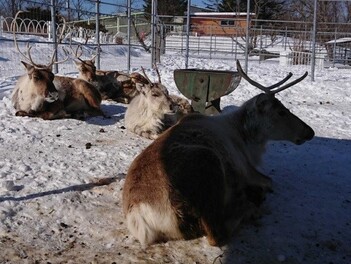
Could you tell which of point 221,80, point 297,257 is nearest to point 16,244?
point 297,257

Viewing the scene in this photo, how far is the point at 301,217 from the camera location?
4.07 m

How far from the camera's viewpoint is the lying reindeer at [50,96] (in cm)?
762

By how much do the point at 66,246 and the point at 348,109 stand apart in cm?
744

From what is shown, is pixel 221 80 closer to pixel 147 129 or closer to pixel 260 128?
pixel 147 129

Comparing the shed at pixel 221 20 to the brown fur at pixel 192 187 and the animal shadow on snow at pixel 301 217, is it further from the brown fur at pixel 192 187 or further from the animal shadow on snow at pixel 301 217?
the brown fur at pixel 192 187

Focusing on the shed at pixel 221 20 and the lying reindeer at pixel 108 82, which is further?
the shed at pixel 221 20

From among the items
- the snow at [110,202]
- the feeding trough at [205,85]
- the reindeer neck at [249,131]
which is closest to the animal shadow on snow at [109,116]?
the snow at [110,202]

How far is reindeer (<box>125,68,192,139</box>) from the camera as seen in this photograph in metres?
7.07

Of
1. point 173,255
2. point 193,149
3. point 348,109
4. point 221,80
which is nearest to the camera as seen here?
point 173,255

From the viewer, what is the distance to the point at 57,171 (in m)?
5.04

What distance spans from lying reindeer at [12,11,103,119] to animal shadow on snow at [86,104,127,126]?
0.21 m

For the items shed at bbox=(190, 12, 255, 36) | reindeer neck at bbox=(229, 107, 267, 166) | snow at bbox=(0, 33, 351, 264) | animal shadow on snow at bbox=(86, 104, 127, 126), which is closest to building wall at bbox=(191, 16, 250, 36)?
shed at bbox=(190, 12, 255, 36)

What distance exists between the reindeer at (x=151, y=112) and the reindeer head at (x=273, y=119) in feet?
7.97

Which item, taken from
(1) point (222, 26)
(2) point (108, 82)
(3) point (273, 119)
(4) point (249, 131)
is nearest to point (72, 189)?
(4) point (249, 131)
